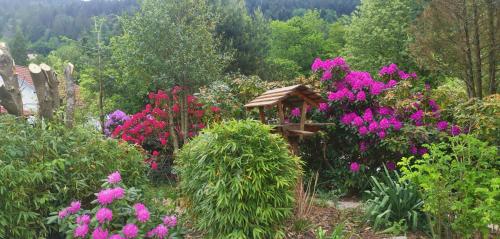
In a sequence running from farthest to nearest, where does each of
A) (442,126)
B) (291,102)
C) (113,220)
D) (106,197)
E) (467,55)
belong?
(467,55) → (442,126) → (291,102) → (113,220) → (106,197)

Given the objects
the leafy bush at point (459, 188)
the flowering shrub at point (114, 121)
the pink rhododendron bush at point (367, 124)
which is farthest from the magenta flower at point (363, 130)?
the flowering shrub at point (114, 121)

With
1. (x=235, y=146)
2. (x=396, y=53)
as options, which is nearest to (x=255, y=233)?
(x=235, y=146)

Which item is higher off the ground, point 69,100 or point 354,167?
point 69,100

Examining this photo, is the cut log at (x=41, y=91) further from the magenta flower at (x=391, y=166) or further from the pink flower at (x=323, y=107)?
the magenta flower at (x=391, y=166)

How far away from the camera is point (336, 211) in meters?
4.96

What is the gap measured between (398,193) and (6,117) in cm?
413

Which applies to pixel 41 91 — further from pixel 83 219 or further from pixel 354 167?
pixel 354 167

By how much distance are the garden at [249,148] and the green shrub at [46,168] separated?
0.02 meters

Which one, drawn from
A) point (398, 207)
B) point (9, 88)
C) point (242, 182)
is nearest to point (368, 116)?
point (398, 207)

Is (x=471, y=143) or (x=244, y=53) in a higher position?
(x=244, y=53)

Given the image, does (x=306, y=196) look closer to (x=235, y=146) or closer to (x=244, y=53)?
(x=235, y=146)

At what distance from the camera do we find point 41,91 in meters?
4.49

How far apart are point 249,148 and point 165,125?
5.11m

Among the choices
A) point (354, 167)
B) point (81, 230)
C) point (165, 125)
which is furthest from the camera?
point (165, 125)
